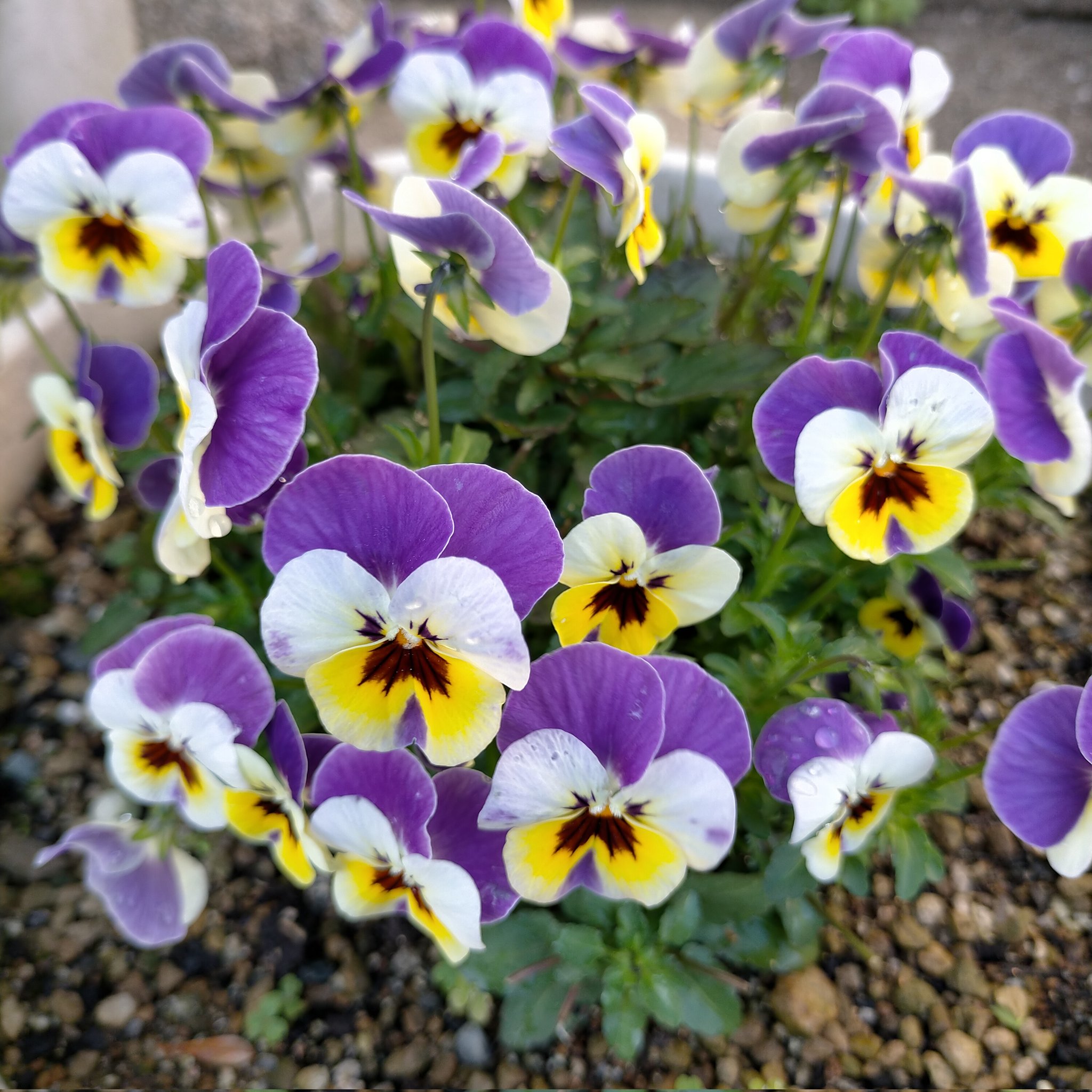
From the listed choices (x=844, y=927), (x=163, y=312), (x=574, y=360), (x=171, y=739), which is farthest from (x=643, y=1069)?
(x=163, y=312)

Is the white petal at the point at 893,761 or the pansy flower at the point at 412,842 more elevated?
the white petal at the point at 893,761

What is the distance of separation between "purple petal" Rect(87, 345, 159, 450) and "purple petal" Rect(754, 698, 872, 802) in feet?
2.36

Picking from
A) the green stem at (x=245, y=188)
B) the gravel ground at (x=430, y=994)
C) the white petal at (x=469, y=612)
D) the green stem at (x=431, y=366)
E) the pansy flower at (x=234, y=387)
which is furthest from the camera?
the green stem at (x=245, y=188)

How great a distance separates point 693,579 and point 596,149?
0.41m

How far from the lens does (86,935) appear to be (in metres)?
1.25

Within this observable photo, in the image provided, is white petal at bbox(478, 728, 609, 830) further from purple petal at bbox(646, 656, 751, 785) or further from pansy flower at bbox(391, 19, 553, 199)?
pansy flower at bbox(391, 19, 553, 199)

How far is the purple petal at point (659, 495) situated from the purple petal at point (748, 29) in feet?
2.11

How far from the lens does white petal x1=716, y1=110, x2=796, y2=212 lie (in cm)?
100

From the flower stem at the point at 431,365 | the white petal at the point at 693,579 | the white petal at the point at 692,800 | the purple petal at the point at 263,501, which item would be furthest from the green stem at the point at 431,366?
the white petal at the point at 692,800

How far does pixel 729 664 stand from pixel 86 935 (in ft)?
2.96

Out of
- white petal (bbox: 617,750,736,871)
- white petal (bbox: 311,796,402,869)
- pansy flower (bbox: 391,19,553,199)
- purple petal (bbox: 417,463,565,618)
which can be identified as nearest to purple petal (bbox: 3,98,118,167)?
pansy flower (bbox: 391,19,553,199)

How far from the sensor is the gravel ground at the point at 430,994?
1.13 m

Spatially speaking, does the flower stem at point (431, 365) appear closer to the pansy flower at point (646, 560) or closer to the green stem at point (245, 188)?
the pansy flower at point (646, 560)

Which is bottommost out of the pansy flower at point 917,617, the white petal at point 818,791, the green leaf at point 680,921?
the green leaf at point 680,921
